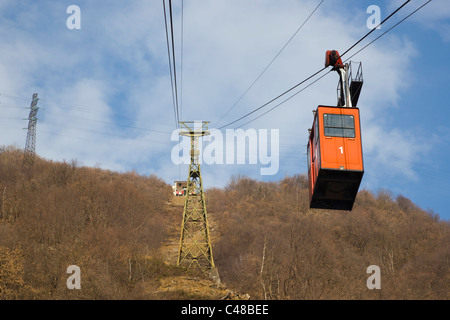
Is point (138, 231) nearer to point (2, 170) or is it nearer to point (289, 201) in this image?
point (2, 170)

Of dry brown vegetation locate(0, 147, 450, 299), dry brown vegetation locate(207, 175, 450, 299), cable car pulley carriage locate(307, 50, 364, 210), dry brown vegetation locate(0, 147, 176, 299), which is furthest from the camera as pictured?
dry brown vegetation locate(207, 175, 450, 299)

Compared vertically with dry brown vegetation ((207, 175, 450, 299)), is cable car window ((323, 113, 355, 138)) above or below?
above

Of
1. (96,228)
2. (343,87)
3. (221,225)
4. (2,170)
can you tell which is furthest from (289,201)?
(343,87)

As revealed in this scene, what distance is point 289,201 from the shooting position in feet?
278

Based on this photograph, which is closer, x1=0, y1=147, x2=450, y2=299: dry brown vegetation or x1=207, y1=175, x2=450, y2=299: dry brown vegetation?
x1=0, y1=147, x2=450, y2=299: dry brown vegetation

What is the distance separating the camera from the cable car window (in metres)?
16.2

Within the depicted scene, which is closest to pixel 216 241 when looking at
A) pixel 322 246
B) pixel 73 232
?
pixel 322 246

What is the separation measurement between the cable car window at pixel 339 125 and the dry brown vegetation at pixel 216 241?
71.7 ft

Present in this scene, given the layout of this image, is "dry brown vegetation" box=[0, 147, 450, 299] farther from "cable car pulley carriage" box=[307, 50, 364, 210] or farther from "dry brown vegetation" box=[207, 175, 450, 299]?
"cable car pulley carriage" box=[307, 50, 364, 210]

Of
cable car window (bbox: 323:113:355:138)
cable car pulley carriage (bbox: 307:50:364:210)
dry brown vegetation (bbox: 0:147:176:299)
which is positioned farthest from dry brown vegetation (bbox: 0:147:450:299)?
cable car window (bbox: 323:113:355:138)

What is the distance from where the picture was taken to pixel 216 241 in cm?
6450

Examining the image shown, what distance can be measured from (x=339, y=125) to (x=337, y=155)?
1.17m

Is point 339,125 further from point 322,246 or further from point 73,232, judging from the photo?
point 322,246
